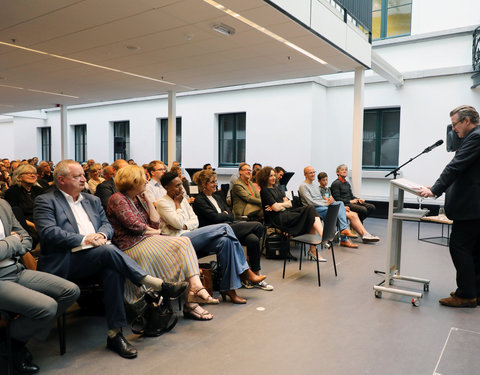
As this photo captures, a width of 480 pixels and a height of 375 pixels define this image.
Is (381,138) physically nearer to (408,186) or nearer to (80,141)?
(408,186)

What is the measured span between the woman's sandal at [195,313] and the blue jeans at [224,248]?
358 millimetres

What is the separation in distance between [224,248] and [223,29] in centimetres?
352

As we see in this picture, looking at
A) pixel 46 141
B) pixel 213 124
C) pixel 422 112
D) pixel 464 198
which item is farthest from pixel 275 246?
pixel 46 141

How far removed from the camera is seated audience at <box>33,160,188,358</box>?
2.58 m

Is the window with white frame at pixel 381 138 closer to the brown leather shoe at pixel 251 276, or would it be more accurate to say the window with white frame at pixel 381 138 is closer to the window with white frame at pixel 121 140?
the brown leather shoe at pixel 251 276

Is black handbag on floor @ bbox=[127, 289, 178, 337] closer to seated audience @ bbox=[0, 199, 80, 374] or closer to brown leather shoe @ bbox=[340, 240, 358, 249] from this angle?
seated audience @ bbox=[0, 199, 80, 374]

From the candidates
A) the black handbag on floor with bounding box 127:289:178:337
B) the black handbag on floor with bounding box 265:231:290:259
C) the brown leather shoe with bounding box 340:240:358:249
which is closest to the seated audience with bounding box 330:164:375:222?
the brown leather shoe with bounding box 340:240:358:249

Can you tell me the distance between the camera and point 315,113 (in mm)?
10258

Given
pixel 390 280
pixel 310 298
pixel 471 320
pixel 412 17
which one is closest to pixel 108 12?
pixel 310 298

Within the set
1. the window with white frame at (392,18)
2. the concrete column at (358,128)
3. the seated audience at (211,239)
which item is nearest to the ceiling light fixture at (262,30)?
the concrete column at (358,128)

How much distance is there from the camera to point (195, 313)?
3.16 metres

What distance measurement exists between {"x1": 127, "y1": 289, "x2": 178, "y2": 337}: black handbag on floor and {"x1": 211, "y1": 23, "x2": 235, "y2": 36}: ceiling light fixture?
4010mm

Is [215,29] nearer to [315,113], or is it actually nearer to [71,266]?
[71,266]

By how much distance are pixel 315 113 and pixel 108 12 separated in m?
6.54
